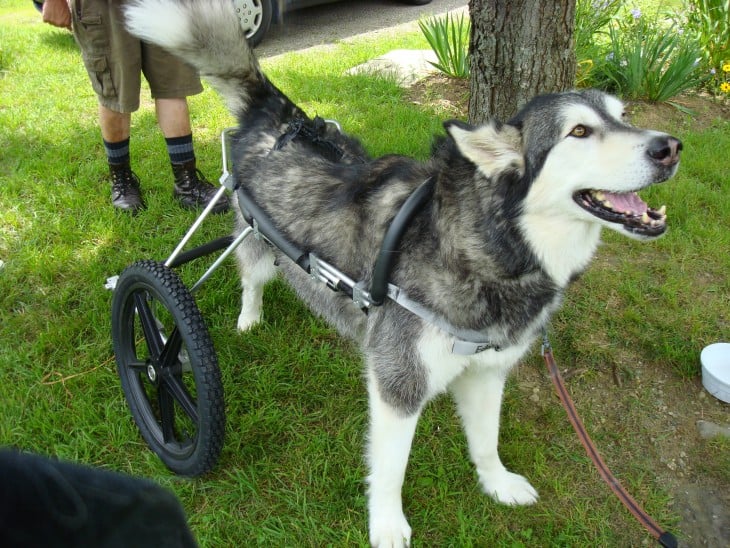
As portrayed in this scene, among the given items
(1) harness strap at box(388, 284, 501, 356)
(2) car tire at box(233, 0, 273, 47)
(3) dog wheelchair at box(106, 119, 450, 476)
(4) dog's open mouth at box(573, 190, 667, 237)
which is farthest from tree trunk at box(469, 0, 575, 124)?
(2) car tire at box(233, 0, 273, 47)

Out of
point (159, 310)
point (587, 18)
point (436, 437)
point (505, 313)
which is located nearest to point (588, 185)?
point (505, 313)

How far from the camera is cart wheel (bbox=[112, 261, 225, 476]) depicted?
6.55 feet

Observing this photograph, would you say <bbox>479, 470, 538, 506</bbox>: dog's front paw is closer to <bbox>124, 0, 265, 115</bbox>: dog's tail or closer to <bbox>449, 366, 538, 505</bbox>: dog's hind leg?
<bbox>449, 366, 538, 505</bbox>: dog's hind leg

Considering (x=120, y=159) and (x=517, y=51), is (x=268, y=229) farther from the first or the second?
(x=120, y=159)

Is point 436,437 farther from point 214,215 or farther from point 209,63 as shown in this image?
point 214,215

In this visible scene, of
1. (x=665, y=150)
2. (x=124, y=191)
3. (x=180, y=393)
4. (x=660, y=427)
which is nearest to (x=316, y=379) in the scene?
(x=180, y=393)

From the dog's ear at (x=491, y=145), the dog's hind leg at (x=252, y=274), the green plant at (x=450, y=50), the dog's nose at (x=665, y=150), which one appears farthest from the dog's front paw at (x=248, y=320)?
the green plant at (x=450, y=50)

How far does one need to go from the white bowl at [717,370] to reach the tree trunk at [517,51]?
1683mm

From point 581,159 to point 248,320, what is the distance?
196 centimetres

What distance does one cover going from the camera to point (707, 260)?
338cm

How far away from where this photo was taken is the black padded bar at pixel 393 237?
1789mm

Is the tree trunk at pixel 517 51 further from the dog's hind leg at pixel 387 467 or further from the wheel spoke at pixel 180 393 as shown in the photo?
the wheel spoke at pixel 180 393

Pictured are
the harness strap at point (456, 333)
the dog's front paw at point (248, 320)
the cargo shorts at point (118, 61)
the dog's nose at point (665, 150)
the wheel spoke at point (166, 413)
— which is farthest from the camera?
the cargo shorts at point (118, 61)

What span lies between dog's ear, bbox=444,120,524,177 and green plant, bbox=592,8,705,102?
3.98 metres
